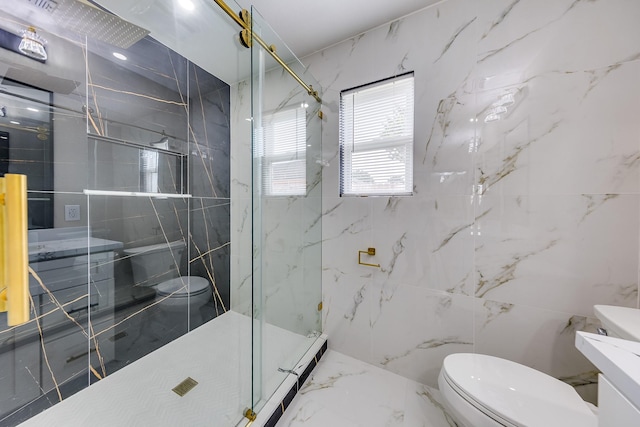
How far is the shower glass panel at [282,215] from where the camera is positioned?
126 centimetres

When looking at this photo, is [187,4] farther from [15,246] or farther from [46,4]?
[15,246]

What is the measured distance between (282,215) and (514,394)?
137cm

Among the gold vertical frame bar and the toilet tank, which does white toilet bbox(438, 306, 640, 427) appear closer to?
the gold vertical frame bar

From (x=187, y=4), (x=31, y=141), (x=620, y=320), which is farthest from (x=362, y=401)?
(x=187, y=4)

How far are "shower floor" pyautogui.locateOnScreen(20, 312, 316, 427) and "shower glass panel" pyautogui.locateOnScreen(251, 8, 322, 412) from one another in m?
0.02

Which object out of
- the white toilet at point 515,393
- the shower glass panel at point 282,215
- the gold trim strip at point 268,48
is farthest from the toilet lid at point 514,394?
the gold trim strip at point 268,48

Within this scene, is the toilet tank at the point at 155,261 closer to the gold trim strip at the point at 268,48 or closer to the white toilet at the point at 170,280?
the white toilet at the point at 170,280

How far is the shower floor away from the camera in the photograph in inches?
44.6

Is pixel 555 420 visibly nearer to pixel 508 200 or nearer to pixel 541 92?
pixel 508 200

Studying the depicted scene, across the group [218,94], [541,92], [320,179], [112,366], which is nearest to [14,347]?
[112,366]

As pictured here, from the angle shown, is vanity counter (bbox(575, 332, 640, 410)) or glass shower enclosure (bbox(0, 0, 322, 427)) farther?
glass shower enclosure (bbox(0, 0, 322, 427))

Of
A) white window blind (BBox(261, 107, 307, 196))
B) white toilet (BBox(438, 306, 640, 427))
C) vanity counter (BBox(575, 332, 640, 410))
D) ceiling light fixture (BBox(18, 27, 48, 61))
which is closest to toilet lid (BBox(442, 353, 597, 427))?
white toilet (BBox(438, 306, 640, 427))

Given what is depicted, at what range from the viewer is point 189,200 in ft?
6.24

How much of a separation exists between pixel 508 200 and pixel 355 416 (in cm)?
144
